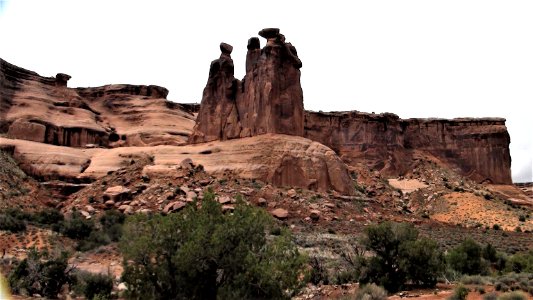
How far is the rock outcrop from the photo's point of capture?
45.9 meters

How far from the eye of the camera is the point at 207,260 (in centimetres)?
1460

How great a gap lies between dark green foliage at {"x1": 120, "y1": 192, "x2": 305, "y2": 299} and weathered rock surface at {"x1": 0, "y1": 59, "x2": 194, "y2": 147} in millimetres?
47645

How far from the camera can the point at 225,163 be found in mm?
44375

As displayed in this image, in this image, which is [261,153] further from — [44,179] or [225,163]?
[44,179]

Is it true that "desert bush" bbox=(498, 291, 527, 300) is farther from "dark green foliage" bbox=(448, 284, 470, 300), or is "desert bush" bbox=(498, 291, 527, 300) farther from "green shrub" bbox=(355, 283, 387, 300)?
"green shrub" bbox=(355, 283, 387, 300)

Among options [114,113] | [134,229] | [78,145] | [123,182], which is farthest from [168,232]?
[114,113]

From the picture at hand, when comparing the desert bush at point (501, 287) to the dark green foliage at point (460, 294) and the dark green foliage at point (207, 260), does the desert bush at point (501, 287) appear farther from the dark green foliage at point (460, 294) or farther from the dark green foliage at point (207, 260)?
the dark green foliage at point (207, 260)

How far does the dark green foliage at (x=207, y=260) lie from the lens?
1435 centimetres

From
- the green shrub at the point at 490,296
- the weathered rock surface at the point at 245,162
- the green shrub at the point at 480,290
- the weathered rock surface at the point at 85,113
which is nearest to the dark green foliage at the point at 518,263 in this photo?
the green shrub at the point at 480,290

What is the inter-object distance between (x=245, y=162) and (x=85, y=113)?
114ft

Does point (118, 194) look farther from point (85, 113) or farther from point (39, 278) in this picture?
point (85, 113)

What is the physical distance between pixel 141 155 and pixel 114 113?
2641 cm

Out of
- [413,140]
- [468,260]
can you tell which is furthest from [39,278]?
[413,140]

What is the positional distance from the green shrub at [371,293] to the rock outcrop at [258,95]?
27684mm
